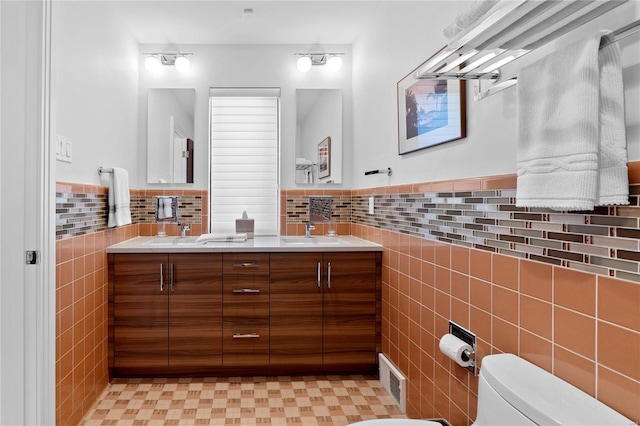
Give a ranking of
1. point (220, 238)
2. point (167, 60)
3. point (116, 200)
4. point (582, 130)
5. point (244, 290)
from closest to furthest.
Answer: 1. point (582, 130)
2. point (116, 200)
3. point (244, 290)
4. point (220, 238)
5. point (167, 60)

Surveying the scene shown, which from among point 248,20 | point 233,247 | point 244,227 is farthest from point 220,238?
point 248,20

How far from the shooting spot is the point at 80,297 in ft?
6.56

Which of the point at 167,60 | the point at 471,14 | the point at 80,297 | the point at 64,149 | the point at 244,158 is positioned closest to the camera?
the point at 471,14

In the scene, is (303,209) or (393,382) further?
(303,209)

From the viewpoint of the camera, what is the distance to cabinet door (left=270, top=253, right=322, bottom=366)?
2.49 meters

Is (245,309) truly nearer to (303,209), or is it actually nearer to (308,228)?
(308,228)

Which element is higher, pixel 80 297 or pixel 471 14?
pixel 471 14

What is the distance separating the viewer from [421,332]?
6.29ft

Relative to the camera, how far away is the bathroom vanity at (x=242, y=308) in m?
2.43

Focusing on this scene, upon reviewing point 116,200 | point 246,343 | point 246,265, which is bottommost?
point 246,343

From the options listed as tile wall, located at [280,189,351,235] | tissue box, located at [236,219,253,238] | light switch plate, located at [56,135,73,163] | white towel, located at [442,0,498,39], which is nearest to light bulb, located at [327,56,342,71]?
tile wall, located at [280,189,351,235]

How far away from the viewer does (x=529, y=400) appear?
933mm

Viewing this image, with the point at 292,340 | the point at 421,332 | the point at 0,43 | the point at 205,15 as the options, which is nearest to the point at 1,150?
the point at 0,43

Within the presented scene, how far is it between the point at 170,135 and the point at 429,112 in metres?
2.09
